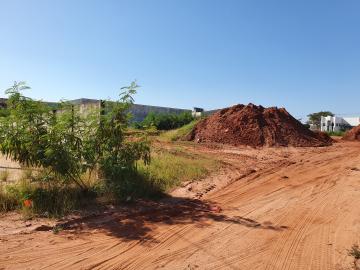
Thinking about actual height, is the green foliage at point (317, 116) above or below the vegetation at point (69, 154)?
above

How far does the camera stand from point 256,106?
24312 mm

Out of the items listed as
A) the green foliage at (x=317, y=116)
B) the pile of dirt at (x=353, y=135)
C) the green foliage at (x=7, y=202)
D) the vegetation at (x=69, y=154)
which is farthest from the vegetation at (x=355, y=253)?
the green foliage at (x=317, y=116)

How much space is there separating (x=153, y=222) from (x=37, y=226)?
1.93 metres

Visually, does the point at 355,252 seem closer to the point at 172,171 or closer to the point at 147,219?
the point at 147,219

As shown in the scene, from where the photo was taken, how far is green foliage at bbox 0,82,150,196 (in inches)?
256

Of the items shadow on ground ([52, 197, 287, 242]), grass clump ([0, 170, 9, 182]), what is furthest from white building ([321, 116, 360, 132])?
grass clump ([0, 170, 9, 182])

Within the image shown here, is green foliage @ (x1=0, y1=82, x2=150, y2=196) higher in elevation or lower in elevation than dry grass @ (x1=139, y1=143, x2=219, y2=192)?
higher

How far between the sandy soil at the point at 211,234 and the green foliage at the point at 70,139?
107cm

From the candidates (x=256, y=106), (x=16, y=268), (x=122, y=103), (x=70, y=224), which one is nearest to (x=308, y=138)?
(x=256, y=106)

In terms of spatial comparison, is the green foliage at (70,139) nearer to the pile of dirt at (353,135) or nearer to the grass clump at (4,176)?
the grass clump at (4,176)

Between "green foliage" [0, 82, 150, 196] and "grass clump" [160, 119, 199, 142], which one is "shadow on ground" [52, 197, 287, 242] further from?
"grass clump" [160, 119, 199, 142]

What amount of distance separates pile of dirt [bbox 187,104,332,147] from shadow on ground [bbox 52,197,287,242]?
44.1ft

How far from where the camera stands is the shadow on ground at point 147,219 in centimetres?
582

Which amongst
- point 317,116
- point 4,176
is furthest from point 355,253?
point 317,116
